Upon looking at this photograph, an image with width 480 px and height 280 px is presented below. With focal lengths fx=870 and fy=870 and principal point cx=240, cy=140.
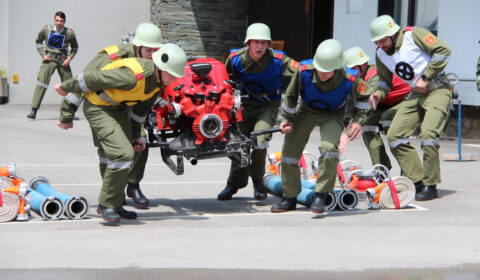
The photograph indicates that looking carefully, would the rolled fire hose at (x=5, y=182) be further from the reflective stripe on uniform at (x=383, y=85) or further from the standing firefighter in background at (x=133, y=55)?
the reflective stripe on uniform at (x=383, y=85)

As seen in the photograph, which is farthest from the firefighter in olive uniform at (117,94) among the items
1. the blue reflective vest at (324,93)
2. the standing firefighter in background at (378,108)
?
the standing firefighter in background at (378,108)

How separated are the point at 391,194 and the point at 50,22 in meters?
16.6

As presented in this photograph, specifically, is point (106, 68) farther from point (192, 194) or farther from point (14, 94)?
point (14, 94)

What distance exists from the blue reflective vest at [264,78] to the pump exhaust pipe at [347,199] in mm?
1427

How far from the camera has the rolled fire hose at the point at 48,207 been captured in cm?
834

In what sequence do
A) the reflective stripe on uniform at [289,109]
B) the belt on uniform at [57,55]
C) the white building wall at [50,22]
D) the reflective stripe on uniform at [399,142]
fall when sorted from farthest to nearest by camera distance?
the white building wall at [50,22] < the belt on uniform at [57,55] < the reflective stripe on uniform at [399,142] < the reflective stripe on uniform at [289,109]

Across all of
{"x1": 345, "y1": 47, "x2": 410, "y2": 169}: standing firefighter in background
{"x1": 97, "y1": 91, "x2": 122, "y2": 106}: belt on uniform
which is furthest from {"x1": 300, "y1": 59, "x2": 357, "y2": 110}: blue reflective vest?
{"x1": 97, "y1": 91, "x2": 122, "y2": 106}: belt on uniform

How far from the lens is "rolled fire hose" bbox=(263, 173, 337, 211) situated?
8977mm

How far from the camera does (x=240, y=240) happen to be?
757 centimetres

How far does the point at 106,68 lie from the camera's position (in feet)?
27.2

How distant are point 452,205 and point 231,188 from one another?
97.2 inches

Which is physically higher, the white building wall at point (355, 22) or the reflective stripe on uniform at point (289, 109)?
the white building wall at point (355, 22)

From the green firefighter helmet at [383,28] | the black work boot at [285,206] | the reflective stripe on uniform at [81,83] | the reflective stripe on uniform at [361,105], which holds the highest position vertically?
the green firefighter helmet at [383,28]

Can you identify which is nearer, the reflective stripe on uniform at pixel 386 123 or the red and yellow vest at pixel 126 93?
the red and yellow vest at pixel 126 93
